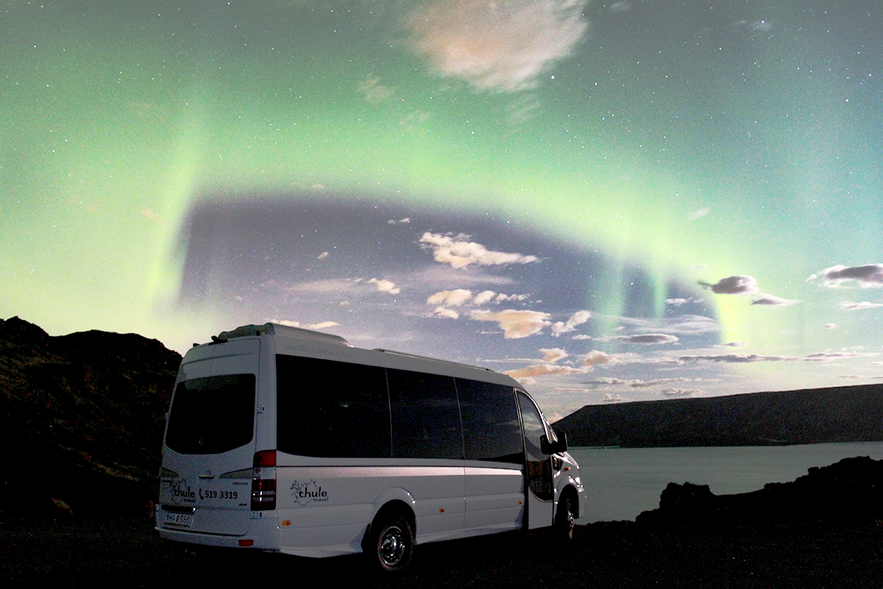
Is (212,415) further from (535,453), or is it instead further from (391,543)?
(535,453)

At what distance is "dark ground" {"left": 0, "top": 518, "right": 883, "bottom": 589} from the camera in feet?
28.0

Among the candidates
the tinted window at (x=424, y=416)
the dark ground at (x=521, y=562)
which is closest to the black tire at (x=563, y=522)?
the dark ground at (x=521, y=562)

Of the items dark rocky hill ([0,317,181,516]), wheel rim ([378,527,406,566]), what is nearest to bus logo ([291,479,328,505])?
wheel rim ([378,527,406,566])

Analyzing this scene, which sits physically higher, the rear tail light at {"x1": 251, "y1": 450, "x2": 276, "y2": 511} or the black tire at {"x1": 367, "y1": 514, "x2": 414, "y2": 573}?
the rear tail light at {"x1": 251, "y1": 450, "x2": 276, "y2": 511}

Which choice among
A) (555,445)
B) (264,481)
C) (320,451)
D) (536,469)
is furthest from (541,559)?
(264,481)

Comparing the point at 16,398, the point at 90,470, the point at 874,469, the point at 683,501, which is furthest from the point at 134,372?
the point at 874,469

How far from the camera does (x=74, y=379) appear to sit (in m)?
50.5

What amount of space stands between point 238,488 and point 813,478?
54.7 ft

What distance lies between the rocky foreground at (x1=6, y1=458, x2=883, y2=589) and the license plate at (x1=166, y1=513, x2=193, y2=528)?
0.45m

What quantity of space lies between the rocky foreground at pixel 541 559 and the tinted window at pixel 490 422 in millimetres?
1363

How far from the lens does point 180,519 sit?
27.4ft

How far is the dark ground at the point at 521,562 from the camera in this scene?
8539mm

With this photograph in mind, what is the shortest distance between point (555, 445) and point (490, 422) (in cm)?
184

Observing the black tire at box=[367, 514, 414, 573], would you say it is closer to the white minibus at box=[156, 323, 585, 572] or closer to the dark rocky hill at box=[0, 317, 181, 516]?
the white minibus at box=[156, 323, 585, 572]
